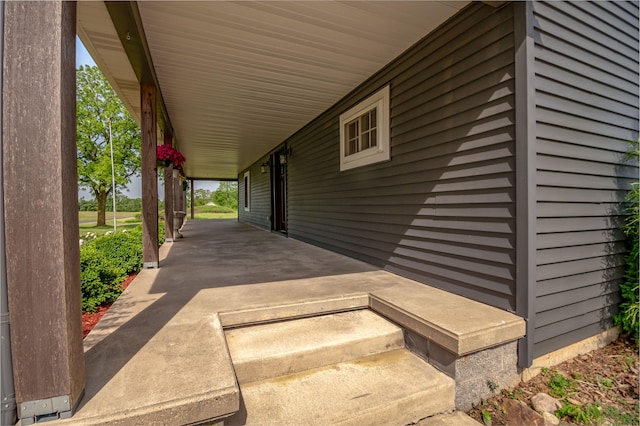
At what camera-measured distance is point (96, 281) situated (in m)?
2.59

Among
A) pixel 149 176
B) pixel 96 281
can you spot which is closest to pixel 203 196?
pixel 149 176

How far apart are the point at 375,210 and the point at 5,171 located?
3123 mm

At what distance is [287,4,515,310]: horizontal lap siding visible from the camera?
2.11 metres

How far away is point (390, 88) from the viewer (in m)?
3.28

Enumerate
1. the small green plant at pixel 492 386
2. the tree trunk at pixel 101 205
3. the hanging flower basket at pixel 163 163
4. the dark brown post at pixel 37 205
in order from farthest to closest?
the tree trunk at pixel 101 205 < the hanging flower basket at pixel 163 163 < the small green plant at pixel 492 386 < the dark brown post at pixel 37 205

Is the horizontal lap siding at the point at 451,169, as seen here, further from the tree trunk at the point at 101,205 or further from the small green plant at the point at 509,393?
the tree trunk at the point at 101,205

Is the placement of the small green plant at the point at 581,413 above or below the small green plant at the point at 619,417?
above

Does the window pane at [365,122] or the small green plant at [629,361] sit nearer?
the small green plant at [629,361]

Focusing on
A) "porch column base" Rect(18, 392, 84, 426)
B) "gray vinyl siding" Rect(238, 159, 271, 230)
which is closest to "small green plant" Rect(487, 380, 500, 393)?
"porch column base" Rect(18, 392, 84, 426)

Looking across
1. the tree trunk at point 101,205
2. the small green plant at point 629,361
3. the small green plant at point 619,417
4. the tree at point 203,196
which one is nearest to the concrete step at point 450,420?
the small green plant at point 619,417

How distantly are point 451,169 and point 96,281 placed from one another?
320cm

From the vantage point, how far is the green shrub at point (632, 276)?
2412 mm

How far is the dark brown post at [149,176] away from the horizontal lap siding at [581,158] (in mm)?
3621

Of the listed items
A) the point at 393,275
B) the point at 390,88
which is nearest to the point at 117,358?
the point at 393,275
